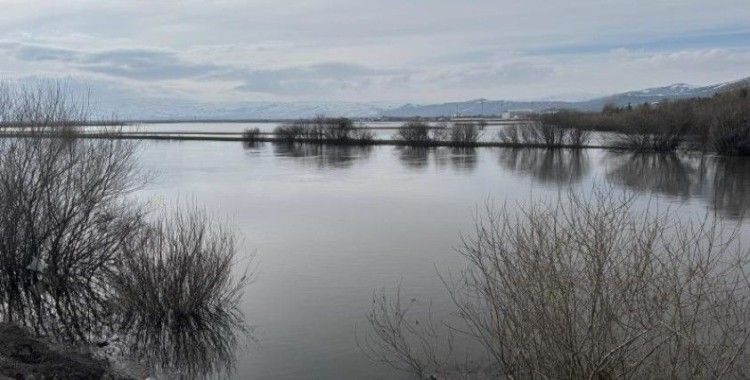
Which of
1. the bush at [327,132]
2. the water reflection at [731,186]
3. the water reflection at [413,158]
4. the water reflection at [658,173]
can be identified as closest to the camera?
the water reflection at [731,186]

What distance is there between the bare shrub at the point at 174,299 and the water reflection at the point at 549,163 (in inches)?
753

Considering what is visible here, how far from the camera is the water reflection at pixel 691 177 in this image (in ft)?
76.5

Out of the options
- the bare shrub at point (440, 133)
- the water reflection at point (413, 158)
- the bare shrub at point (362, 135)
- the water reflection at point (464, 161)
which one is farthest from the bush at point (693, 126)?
the bare shrub at point (362, 135)

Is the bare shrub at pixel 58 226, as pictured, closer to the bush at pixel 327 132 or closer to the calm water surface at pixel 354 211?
the calm water surface at pixel 354 211

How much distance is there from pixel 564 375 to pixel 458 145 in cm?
5411

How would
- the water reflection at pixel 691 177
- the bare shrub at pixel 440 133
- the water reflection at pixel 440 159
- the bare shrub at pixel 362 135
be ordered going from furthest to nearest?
the bare shrub at pixel 362 135
the bare shrub at pixel 440 133
the water reflection at pixel 440 159
the water reflection at pixel 691 177

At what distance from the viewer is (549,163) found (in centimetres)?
4066

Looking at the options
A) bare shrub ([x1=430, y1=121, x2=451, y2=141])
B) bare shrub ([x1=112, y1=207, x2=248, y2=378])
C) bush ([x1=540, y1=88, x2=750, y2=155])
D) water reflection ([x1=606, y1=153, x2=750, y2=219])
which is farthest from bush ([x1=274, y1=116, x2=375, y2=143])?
bare shrub ([x1=112, y1=207, x2=248, y2=378])

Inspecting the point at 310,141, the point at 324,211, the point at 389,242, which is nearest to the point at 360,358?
the point at 389,242

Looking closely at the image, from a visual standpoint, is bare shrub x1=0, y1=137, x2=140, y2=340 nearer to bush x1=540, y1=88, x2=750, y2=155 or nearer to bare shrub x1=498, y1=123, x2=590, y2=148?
bush x1=540, y1=88, x2=750, y2=155

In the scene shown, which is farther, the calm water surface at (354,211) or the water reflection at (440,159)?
the water reflection at (440,159)

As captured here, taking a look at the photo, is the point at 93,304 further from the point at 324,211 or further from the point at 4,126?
the point at 324,211

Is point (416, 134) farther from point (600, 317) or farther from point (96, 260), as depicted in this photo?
point (600, 317)

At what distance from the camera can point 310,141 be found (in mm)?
67938
